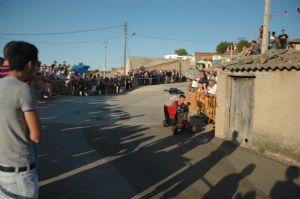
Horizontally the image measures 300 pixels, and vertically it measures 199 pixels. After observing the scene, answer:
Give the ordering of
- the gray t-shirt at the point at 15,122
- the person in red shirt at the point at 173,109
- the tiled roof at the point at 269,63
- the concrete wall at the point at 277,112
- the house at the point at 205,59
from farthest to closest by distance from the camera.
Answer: the house at the point at 205,59
the person in red shirt at the point at 173,109
the tiled roof at the point at 269,63
the concrete wall at the point at 277,112
the gray t-shirt at the point at 15,122

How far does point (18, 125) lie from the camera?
116 inches

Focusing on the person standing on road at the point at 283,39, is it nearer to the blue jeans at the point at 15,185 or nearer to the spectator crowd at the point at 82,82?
the spectator crowd at the point at 82,82

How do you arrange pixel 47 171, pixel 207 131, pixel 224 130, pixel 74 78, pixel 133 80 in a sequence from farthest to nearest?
pixel 133 80, pixel 74 78, pixel 207 131, pixel 224 130, pixel 47 171

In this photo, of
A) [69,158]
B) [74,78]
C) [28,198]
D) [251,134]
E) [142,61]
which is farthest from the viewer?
[142,61]

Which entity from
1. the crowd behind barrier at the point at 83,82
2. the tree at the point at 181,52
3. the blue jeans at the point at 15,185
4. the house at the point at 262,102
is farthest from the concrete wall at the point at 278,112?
the tree at the point at 181,52

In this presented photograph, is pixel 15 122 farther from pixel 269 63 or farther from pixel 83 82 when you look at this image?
pixel 83 82

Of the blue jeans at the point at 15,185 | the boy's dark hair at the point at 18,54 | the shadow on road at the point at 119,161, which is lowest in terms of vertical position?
the shadow on road at the point at 119,161

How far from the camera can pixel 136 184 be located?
6.70 meters

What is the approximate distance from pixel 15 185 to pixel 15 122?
573 mm

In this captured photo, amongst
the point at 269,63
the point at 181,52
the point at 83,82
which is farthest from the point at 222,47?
the point at 269,63

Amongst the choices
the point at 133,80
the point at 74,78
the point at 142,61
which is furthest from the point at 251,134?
the point at 142,61

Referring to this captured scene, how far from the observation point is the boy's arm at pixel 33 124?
288 centimetres

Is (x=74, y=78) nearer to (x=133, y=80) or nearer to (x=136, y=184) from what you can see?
(x=133, y=80)

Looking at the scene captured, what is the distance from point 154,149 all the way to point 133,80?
23.4 meters
